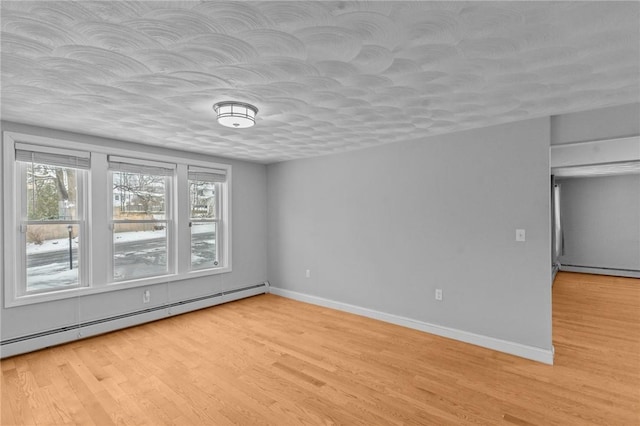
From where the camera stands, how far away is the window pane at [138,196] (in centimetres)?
388

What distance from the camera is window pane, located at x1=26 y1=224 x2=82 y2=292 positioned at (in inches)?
129

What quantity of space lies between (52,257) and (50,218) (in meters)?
0.44

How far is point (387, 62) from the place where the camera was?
1.89 metres

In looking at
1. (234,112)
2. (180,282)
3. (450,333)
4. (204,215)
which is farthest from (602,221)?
(180,282)

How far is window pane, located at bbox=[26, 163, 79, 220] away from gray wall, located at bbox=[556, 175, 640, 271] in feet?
31.4

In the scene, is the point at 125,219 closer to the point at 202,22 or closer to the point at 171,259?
the point at 171,259

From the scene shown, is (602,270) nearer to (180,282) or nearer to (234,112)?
(234,112)

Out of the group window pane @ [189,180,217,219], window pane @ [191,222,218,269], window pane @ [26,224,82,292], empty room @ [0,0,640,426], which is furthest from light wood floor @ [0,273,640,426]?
window pane @ [189,180,217,219]

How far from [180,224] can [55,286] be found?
1.54 meters

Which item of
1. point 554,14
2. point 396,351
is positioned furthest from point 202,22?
point 396,351

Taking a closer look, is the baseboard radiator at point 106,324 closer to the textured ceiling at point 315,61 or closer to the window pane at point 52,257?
the window pane at point 52,257

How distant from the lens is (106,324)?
12.0 feet

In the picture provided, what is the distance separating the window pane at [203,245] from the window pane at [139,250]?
44 centimetres

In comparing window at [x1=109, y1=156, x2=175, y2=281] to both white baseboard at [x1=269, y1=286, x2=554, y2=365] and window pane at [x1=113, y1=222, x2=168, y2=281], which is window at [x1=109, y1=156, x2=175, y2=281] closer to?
window pane at [x1=113, y1=222, x2=168, y2=281]
